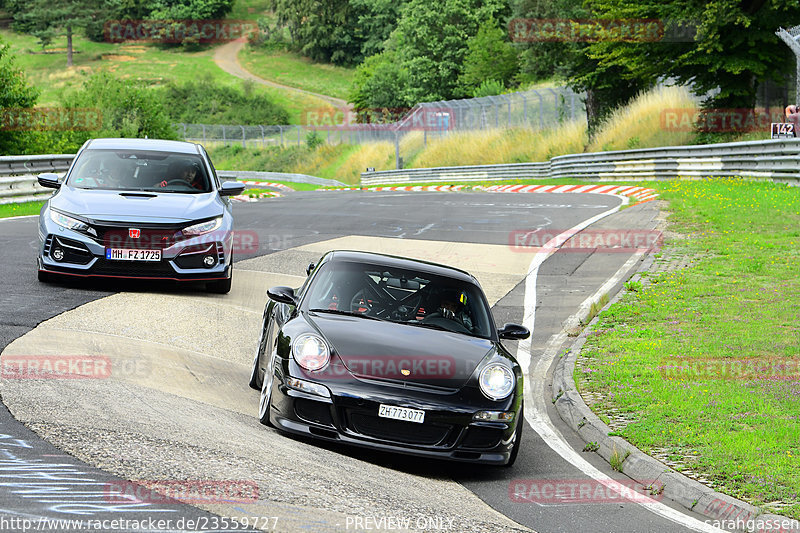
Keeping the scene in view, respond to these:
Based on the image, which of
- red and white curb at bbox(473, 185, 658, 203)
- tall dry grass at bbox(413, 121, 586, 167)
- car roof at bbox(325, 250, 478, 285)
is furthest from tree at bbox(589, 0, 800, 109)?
car roof at bbox(325, 250, 478, 285)

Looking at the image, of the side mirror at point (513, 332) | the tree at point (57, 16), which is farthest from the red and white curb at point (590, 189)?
the tree at point (57, 16)

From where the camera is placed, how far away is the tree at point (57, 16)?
5468 inches

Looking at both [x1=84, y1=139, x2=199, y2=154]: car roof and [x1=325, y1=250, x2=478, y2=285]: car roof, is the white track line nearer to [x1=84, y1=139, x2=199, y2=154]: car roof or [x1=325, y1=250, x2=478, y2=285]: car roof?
[x1=325, y1=250, x2=478, y2=285]: car roof

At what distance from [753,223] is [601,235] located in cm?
285

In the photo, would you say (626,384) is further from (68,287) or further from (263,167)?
(263,167)

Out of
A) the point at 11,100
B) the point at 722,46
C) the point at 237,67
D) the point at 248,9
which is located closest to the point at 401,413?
the point at 722,46

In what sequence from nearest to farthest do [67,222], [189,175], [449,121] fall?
[67,222] < [189,175] < [449,121]

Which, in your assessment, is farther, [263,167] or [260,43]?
[260,43]

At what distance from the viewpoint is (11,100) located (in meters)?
34.2

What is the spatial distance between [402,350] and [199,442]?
1.68 meters

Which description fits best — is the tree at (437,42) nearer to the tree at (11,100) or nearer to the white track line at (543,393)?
the tree at (11,100)

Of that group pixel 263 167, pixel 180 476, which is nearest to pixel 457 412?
pixel 180 476

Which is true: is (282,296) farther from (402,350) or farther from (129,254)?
(129,254)

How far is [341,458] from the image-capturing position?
665cm
